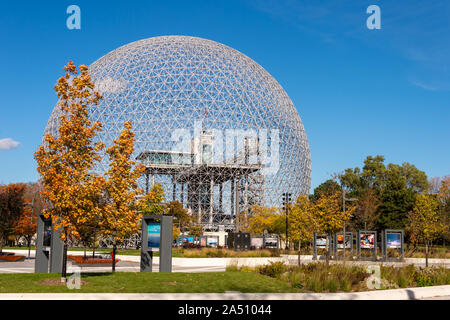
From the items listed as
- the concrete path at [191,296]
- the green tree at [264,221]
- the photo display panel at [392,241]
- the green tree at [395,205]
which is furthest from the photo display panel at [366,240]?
the green tree at [395,205]

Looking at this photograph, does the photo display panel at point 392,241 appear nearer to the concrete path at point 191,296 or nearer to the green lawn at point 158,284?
the green lawn at point 158,284

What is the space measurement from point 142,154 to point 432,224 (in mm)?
31946

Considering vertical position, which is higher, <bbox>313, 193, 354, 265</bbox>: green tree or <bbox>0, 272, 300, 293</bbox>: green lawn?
<bbox>313, 193, 354, 265</bbox>: green tree

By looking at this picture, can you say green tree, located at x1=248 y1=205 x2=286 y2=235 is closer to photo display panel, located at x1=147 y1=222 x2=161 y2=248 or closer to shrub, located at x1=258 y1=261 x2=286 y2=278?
photo display panel, located at x1=147 y1=222 x2=161 y2=248

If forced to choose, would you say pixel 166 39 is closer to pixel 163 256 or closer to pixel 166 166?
pixel 166 166

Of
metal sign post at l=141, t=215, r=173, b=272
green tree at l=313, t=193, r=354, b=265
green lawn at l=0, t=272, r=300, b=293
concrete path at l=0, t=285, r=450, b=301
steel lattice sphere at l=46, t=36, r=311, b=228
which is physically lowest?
green lawn at l=0, t=272, r=300, b=293

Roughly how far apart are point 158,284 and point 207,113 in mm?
41406

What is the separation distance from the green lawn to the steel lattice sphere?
37735mm

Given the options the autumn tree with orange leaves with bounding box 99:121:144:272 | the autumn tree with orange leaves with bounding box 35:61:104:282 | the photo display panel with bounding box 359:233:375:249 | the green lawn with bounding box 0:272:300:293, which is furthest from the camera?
the photo display panel with bounding box 359:233:375:249

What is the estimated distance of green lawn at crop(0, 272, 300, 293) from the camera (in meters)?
12.8

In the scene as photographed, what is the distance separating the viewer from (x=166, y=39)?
A: 6309cm

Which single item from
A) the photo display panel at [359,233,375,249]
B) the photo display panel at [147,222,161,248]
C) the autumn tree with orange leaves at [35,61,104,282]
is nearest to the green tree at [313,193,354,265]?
the photo display panel at [359,233,375,249]

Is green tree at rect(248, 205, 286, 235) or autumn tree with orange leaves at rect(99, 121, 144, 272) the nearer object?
autumn tree with orange leaves at rect(99, 121, 144, 272)

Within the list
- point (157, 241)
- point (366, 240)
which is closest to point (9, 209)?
point (157, 241)
